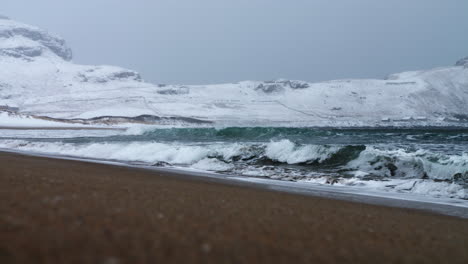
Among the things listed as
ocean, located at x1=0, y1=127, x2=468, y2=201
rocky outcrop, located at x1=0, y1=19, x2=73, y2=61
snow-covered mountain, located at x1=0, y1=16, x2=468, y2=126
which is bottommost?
ocean, located at x1=0, y1=127, x2=468, y2=201

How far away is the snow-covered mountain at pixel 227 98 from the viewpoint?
98.9 metres

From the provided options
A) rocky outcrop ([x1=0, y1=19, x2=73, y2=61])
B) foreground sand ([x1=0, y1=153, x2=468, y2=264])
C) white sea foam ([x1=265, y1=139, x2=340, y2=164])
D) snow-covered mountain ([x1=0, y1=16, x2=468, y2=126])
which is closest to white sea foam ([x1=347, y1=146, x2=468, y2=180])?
white sea foam ([x1=265, y1=139, x2=340, y2=164])

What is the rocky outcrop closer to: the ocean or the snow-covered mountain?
the snow-covered mountain

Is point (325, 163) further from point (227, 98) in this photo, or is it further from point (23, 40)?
point (23, 40)

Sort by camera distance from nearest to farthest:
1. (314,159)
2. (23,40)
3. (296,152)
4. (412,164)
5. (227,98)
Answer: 1. (412,164)
2. (314,159)
3. (296,152)
4. (227,98)
5. (23,40)

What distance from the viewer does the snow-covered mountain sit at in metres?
98.9

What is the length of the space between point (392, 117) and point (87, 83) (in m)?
95.7

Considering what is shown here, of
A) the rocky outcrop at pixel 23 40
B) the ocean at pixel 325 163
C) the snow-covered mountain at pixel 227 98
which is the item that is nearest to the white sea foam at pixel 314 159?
the ocean at pixel 325 163

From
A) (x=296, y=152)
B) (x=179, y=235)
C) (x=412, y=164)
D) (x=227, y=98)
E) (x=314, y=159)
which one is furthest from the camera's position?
(x=227, y=98)

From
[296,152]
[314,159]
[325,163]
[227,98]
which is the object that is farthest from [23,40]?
[325,163]

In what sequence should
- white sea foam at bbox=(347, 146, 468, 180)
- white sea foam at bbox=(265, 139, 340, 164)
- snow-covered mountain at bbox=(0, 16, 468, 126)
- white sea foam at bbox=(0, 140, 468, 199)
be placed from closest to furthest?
1. white sea foam at bbox=(0, 140, 468, 199)
2. white sea foam at bbox=(347, 146, 468, 180)
3. white sea foam at bbox=(265, 139, 340, 164)
4. snow-covered mountain at bbox=(0, 16, 468, 126)

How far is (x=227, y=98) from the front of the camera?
127562mm

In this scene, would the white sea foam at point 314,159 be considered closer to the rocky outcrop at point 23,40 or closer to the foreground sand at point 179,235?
the foreground sand at point 179,235

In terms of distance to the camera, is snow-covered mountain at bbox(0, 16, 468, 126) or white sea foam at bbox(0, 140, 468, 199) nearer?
white sea foam at bbox(0, 140, 468, 199)
